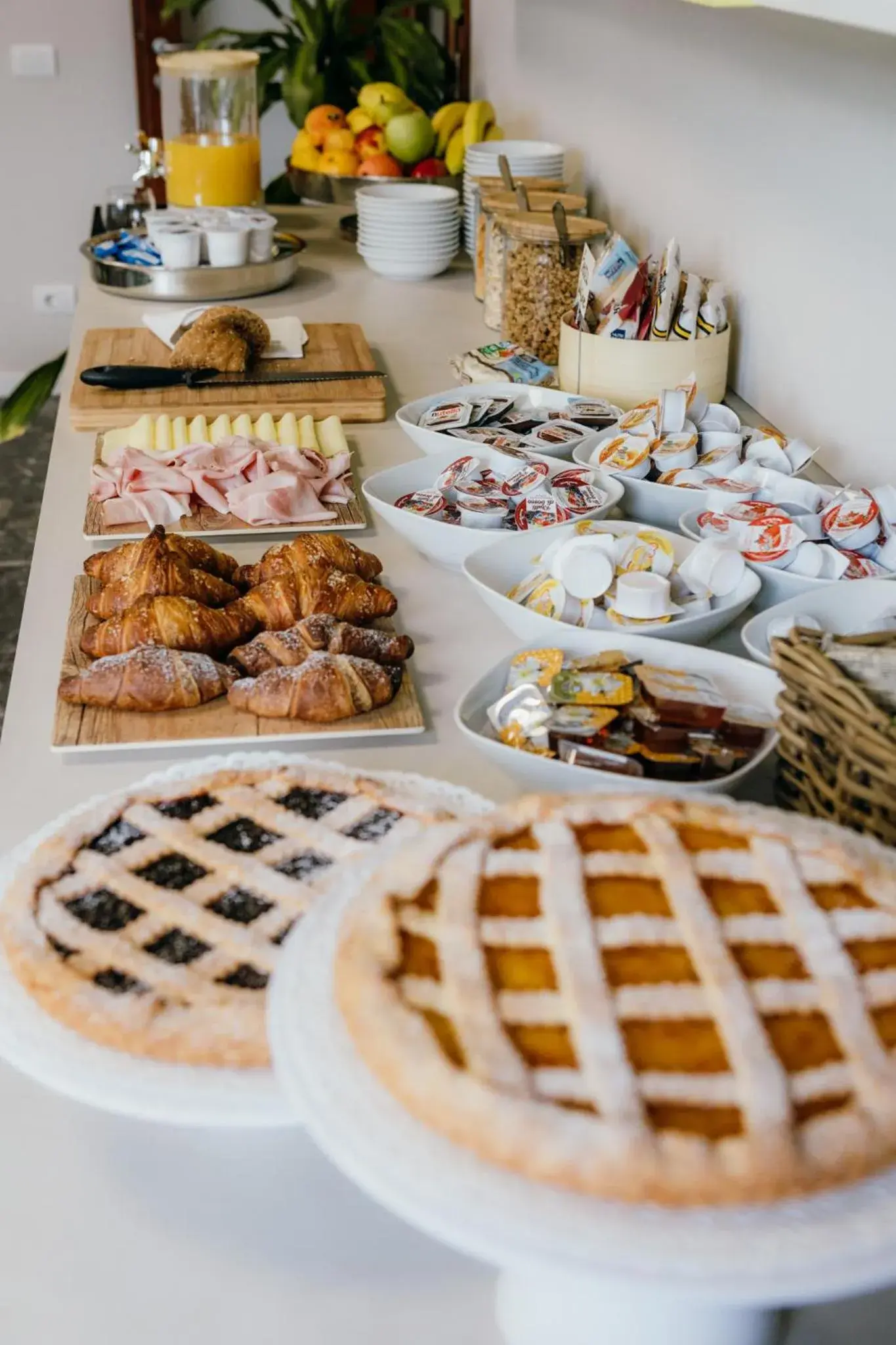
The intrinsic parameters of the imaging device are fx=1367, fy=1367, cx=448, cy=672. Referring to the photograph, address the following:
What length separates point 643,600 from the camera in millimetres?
1095

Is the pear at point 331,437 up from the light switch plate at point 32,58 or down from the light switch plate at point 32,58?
down

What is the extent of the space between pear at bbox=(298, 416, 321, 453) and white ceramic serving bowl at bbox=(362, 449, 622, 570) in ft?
0.57

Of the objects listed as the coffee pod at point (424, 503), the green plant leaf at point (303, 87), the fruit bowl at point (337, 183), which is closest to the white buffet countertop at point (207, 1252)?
the coffee pod at point (424, 503)

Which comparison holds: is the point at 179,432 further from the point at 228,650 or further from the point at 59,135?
the point at 59,135

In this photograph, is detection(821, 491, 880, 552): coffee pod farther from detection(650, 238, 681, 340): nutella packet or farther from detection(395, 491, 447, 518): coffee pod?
detection(650, 238, 681, 340): nutella packet

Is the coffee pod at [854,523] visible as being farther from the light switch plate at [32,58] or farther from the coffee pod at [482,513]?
the light switch plate at [32,58]

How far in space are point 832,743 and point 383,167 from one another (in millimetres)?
2222

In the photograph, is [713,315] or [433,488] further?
[713,315]

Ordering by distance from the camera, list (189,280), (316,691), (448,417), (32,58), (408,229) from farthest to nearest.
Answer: (32,58)
(408,229)
(189,280)
(448,417)
(316,691)

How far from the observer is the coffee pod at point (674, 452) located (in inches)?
55.1

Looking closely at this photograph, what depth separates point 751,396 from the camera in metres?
1.77

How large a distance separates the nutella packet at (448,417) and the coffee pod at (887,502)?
50 cm

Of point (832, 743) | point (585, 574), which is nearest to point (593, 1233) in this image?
point (832, 743)

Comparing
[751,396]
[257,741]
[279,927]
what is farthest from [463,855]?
[751,396]
